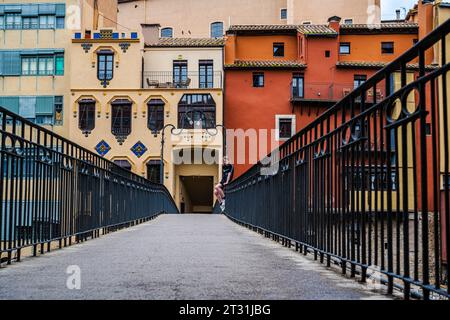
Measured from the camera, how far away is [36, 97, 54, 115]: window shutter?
1982 inches

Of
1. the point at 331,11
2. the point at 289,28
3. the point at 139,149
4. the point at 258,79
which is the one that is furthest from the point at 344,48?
the point at 139,149

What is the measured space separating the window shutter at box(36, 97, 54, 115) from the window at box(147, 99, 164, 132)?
7474 mm

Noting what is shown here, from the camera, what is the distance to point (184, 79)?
50688mm

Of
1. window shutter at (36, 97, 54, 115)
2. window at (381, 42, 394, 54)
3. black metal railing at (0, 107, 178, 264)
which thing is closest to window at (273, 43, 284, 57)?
window at (381, 42, 394, 54)

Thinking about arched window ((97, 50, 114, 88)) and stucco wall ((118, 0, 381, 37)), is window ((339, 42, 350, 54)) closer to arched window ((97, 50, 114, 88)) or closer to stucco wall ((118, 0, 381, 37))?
stucco wall ((118, 0, 381, 37))

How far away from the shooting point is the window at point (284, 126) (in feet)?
166

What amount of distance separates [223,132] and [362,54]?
508 inches

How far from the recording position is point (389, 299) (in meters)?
4.25

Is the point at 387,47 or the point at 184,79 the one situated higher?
the point at 387,47

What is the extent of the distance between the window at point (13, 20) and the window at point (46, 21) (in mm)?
1581

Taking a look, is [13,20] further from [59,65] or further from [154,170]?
[154,170]

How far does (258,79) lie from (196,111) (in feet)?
19.0

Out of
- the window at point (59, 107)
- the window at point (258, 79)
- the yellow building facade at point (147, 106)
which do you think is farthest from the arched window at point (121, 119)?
the window at point (258, 79)

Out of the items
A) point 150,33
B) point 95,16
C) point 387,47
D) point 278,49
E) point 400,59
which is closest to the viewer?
point 400,59
